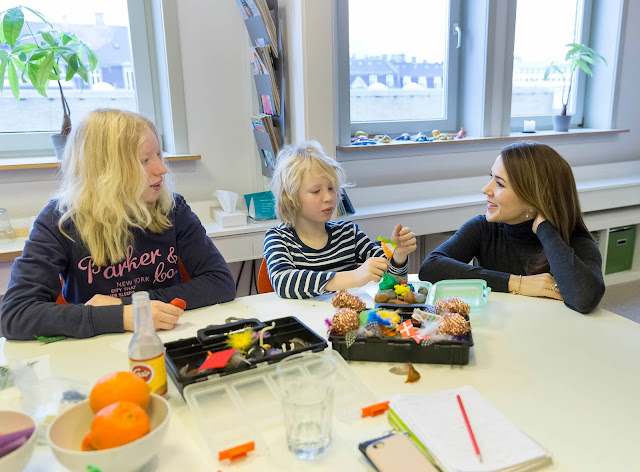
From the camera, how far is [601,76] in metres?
3.52

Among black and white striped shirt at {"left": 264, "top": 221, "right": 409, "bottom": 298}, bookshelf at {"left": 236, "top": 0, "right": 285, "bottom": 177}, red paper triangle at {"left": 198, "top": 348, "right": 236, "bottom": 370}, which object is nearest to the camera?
red paper triangle at {"left": 198, "top": 348, "right": 236, "bottom": 370}

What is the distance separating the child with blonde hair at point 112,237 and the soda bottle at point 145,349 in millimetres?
356

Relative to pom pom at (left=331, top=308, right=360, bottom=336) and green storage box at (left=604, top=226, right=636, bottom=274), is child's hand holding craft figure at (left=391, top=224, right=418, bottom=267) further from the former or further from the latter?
green storage box at (left=604, top=226, right=636, bottom=274)

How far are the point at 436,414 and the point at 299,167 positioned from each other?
1016 mm

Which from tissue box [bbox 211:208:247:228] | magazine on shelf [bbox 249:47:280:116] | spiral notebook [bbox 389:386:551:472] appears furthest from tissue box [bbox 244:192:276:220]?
spiral notebook [bbox 389:386:551:472]

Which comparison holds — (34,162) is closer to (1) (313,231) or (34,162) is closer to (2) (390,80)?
(1) (313,231)

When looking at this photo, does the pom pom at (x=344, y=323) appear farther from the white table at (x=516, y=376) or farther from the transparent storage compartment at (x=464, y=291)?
the transparent storage compartment at (x=464, y=291)

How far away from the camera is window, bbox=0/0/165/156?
233 centimetres

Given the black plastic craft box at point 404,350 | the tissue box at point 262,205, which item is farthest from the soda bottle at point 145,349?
the tissue box at point 262,205

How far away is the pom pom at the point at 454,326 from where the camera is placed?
97 centimetres

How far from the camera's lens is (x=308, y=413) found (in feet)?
2.39

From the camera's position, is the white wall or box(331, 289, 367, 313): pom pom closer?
box(331, 289, 367, 313): pom pom

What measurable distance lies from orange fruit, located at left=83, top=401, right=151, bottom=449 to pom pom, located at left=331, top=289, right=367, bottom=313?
54 cm

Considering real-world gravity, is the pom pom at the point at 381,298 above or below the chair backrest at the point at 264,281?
above
